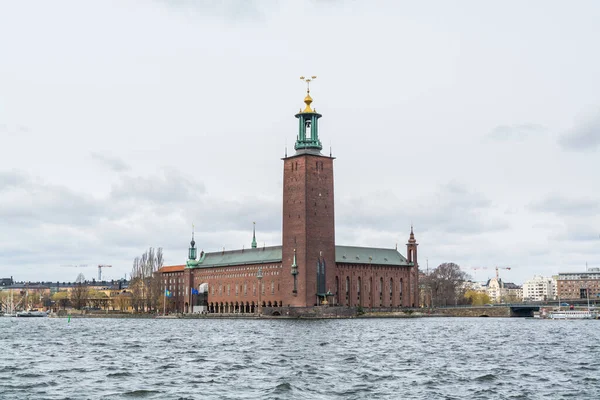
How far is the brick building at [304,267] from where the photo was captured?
106562 mm

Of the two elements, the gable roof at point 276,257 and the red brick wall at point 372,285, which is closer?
the red brick wall at point 372,285

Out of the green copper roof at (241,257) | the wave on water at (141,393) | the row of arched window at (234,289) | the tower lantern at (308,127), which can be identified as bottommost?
the wave on water at (141,393)

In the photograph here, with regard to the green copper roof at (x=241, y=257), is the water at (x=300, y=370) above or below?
below

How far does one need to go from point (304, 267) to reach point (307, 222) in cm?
586

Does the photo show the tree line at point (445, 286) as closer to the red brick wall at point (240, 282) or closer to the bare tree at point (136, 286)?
the red brick wall at point (240, 282)

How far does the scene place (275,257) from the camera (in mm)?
118312

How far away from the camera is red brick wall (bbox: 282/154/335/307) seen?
347ft

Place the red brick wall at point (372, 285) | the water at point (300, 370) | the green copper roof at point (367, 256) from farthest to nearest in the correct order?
the green copper roof at point (367, 256)
the red brick wall at point (372, 285)
the water at point (300, 370)

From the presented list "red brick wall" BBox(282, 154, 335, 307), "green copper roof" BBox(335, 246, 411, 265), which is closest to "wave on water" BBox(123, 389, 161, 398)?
Result: "red brick wall" BBox(282, 154, 335, 307)

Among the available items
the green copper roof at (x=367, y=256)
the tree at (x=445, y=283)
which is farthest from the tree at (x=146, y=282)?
the tree at (x=445, y=283)

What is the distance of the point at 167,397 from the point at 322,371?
8.55m

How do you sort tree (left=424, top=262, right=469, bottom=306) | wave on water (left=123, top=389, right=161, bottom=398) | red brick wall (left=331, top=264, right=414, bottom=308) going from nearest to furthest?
wave on water (left=123, top=389, right=161, bottom=398), red brick wall (left=331, top=264, right=414, bottom=308), tree (left=424, top=262, right=469, bottom=306)

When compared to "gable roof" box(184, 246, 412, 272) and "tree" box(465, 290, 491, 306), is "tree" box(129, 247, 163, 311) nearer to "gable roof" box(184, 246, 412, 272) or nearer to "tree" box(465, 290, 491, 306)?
"gable roof" box(184, 246, 412, 272)

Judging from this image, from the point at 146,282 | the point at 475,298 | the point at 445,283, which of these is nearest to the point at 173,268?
the point at 146,282
